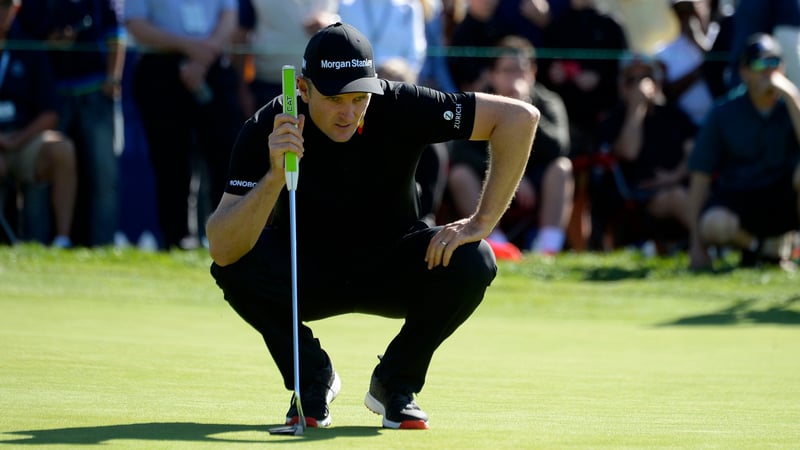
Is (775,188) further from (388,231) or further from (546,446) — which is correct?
(546,446)

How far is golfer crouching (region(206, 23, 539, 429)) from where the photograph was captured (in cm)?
563

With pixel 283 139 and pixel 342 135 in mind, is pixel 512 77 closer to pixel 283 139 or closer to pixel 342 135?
pixel 342 135

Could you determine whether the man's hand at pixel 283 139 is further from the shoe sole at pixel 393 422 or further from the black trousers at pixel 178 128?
the black trousers at pixel 178 128

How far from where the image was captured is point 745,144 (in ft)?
42.3

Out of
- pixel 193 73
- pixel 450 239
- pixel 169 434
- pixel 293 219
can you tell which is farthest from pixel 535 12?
pixel 169 434

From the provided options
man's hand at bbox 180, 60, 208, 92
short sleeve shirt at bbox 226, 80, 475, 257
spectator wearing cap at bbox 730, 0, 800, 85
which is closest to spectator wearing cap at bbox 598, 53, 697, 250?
spectator wearing cap at bbox 730, 0, 800, 85

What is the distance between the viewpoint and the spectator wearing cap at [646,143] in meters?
14.4

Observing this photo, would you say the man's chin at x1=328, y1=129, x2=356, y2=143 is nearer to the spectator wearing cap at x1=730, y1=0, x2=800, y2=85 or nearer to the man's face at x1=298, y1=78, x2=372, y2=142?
the man's face at x1=298, y1=78, x2=372, y2=142

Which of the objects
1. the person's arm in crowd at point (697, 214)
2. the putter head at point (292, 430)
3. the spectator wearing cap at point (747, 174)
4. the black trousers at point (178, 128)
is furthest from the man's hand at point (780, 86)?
the putter head at point (292, 430)

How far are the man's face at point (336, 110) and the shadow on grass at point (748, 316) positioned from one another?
17.8 ft

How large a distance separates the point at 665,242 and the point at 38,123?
5.91m

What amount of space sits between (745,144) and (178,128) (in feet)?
16.3

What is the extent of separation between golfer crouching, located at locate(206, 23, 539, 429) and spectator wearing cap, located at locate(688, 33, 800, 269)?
706cm

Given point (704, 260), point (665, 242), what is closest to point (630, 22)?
point (665, 242)
